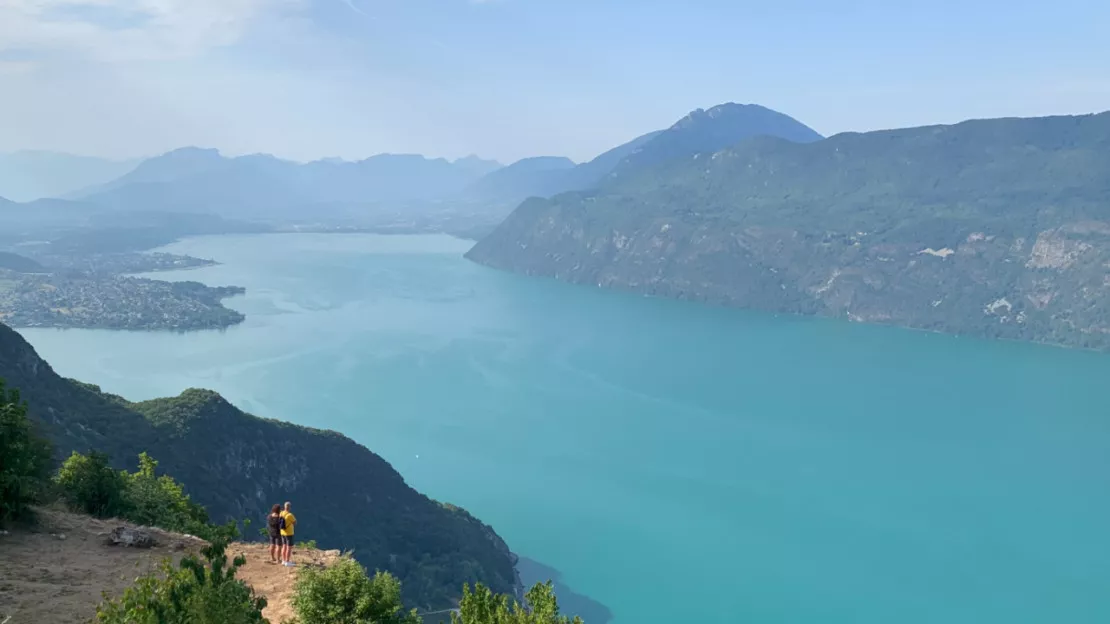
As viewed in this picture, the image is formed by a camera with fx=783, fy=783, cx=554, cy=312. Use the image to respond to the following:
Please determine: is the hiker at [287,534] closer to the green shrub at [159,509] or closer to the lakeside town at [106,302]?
the green shrub at [159,509]

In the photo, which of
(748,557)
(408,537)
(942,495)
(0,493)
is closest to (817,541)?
(748,557)

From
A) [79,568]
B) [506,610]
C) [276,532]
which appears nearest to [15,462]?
[79,568]

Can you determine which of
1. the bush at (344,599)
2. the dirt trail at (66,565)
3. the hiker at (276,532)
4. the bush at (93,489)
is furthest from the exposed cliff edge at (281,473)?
the bush at (344,599)

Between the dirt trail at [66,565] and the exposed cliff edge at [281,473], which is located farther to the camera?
the exposed cliff edge at [281,473]

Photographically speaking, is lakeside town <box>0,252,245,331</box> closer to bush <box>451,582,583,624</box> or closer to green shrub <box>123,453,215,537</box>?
green shrub <box>123,453,215,537</box>

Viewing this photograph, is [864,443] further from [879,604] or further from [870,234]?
[870,234]

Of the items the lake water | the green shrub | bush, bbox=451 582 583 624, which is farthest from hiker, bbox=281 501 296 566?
the lake water
